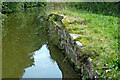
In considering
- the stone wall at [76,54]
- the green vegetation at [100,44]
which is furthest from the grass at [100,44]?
the stone wall at [76,54]

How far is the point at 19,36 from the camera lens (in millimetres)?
9602

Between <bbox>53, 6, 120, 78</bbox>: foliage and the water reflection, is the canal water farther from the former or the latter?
<bbox>53, 6, 120, 78</bbox>: foliage

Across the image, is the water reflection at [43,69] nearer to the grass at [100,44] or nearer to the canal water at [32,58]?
the canal water at [32,58]

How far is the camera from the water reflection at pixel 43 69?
5441mm

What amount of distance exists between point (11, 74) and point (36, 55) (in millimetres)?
1925

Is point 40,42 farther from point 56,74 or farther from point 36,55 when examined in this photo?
point 56,74

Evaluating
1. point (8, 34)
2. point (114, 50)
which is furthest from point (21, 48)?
point (114, 50)

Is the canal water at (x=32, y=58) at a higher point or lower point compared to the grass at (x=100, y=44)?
lower

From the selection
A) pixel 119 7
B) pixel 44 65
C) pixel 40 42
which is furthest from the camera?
pixel 119 7

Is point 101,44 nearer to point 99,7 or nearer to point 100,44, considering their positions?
point 100,44

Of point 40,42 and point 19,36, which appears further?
point 19,36

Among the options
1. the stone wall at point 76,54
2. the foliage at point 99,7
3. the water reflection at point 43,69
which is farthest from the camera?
the foliage at point 99,7

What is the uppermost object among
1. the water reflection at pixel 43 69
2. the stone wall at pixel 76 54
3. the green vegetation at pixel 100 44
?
the green vegetation at pixel 100 44

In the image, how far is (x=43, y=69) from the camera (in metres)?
5.89
